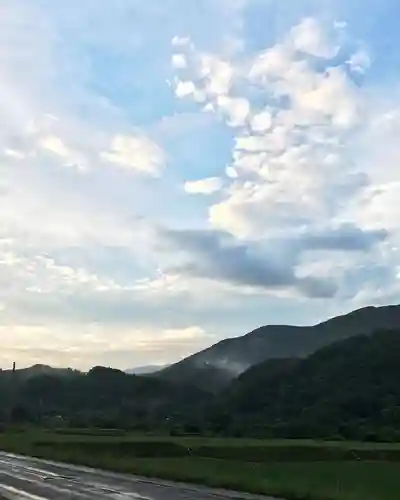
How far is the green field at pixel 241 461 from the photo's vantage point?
101 ft

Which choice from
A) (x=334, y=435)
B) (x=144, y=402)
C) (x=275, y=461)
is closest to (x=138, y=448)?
(x=275, y=461)

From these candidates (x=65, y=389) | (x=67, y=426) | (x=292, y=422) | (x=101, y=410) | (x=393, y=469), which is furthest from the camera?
(x=65, y=389)

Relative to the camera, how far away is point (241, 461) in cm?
4788

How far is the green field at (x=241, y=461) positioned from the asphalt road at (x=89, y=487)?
1499 millimetres

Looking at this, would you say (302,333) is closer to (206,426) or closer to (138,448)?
(206,426)

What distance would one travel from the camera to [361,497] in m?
23.3

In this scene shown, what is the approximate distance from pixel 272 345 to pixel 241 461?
141300 mm

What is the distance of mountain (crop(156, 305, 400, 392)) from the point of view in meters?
164

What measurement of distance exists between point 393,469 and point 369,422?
1651 inches

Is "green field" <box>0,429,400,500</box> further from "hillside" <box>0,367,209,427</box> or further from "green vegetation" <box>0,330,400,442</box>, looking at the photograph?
"hillside" <box>0,367,209,427</box>

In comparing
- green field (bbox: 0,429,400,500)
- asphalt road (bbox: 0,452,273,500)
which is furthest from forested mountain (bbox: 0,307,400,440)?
asphalt road (bbox: 0,452,273,500)

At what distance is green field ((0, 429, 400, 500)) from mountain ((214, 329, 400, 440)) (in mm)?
23513

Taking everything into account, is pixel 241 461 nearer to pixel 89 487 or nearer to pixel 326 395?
pixel 89 487

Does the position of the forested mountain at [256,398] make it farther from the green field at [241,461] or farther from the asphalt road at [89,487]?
the asphalt road at [89,487]
